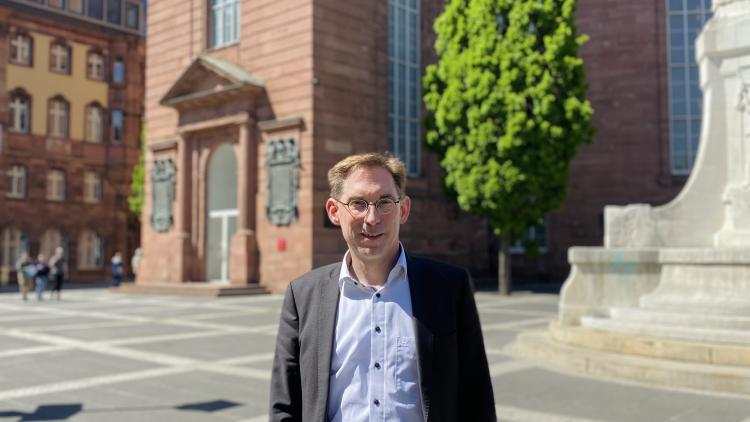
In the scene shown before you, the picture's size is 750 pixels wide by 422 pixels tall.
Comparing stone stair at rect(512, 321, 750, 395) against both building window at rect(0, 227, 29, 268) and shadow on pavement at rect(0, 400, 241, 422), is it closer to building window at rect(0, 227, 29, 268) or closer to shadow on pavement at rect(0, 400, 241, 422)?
shadow on pavement at rect(0, 400, 241, 422)

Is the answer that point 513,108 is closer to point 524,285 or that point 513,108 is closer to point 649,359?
point 524,285

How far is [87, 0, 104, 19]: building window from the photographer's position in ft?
132

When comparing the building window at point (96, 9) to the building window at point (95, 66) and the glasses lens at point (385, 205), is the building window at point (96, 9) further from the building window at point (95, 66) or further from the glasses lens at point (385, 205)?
the glasses lens at point (385, 205)

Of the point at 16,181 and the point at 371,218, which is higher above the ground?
the point at 16,181

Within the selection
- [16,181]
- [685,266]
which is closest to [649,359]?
[685,266]

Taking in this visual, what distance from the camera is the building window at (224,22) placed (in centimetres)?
2594

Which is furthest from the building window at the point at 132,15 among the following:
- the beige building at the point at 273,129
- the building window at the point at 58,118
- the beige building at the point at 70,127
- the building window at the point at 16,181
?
the beige building at the point at 273,129

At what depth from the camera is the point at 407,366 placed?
246 cm

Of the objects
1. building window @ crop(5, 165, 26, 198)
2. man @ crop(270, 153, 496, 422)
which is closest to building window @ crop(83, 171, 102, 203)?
building window @ crop(5, 165, 26, 198)

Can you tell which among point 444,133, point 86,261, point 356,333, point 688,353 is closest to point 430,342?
point 356,333

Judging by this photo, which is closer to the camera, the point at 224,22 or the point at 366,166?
the point at 366,166

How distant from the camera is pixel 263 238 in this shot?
23562mm

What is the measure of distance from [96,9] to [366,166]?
4295 cm

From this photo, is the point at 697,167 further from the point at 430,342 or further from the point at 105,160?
the point at 105,160
